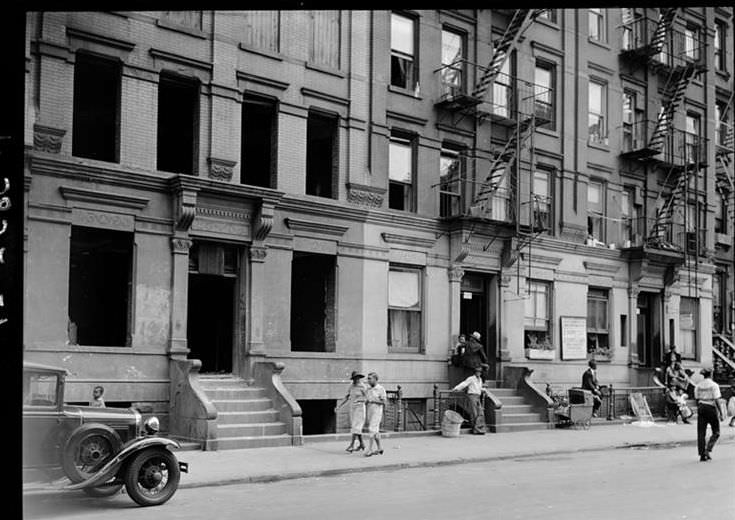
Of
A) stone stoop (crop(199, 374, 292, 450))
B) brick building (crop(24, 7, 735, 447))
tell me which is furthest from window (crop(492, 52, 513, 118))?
stone stoop (crop(199, 374, 292, 450))

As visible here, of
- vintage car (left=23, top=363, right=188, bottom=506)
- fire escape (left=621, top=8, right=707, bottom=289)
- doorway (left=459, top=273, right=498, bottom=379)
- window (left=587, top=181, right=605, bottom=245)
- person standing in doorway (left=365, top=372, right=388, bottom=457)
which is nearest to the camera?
vintage car (left=23, top=363, right=188, bottom=506)

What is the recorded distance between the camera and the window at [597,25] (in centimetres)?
3120

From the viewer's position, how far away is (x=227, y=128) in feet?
69.6

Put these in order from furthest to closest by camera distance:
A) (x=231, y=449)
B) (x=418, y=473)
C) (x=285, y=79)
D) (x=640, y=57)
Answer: (x=640, y=57)
(x=285, y=79)
(x=231, y=449)
(x=418, y=473)

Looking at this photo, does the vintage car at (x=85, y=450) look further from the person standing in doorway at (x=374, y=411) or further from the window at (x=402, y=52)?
the window at (x=402, y=52)

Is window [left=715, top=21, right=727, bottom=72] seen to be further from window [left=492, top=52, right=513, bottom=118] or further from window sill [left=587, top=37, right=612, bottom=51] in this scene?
window [left=492, top=52, right=513, bottom=118]

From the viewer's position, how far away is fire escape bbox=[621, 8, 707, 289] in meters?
31.6

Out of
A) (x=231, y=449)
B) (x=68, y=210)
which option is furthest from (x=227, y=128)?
(x=231, y=449)

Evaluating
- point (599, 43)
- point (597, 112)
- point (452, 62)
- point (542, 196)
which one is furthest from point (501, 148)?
point (599, 43)

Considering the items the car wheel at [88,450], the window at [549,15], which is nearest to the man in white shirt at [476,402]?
the car wheel at [88,450]

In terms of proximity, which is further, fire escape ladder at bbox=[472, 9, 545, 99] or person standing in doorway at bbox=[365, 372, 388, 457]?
fire escape ladder at bbox=[472, 9, 545, 99]

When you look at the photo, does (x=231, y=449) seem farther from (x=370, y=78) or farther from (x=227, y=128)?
(x=370, y=78)

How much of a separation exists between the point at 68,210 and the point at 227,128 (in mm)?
4551

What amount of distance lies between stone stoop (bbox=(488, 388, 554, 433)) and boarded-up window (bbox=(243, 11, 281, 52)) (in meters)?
11.9
